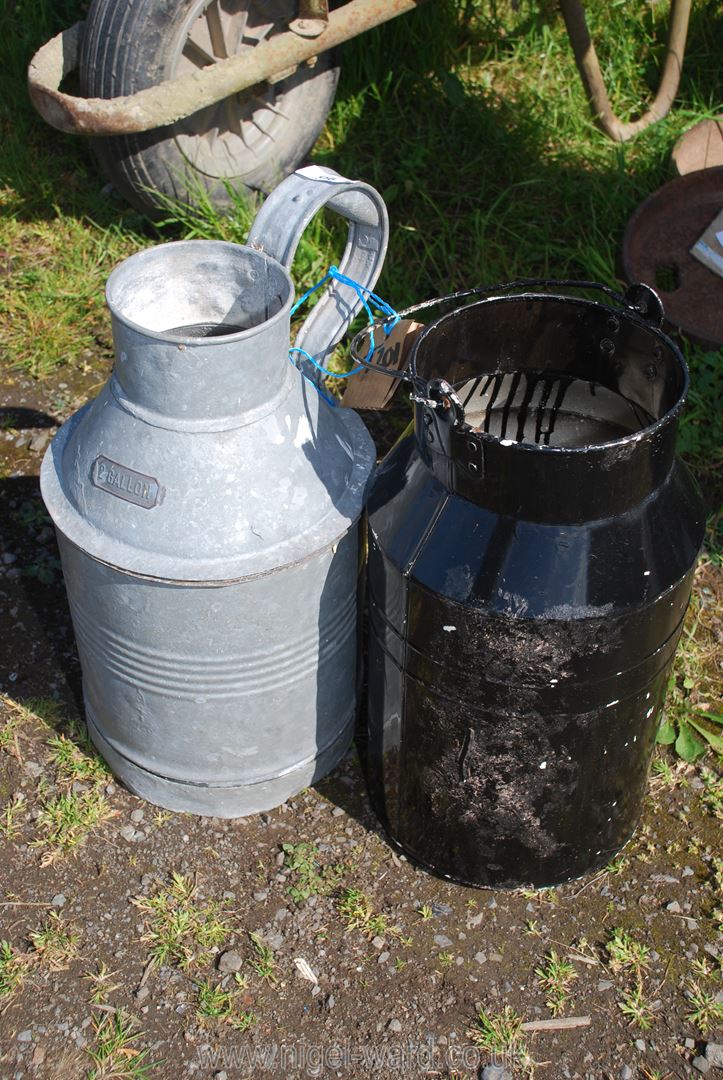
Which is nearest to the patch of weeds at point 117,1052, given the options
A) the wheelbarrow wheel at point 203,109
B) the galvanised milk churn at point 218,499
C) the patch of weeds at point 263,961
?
the patch of weeds at point 263,961

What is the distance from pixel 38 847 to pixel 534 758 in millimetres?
1178

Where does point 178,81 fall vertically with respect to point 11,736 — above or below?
above

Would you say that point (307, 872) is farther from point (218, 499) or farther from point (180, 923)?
point (218, 499)

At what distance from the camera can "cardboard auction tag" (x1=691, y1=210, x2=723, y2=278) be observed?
4027 mm

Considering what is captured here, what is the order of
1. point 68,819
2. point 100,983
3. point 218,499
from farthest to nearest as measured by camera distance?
point 68,819, point 100,983, point 218,499

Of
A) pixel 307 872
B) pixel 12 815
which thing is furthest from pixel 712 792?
pixel 12 815

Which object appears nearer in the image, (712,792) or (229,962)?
(229,962)

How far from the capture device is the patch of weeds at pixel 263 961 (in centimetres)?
237

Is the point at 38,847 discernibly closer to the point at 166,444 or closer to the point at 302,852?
the point at 302,852

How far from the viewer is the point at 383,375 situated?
2.42 metres

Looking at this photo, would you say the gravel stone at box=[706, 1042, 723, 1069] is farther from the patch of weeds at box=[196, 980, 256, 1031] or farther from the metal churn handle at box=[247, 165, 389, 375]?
the metal churn handle at box=[247, 165, 389, 375]

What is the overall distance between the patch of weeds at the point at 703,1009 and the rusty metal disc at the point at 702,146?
308 cm

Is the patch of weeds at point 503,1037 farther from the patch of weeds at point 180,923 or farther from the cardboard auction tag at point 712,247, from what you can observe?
the cardboard auction tag at point 712,247

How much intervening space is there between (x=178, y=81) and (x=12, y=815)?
2.18 metres
